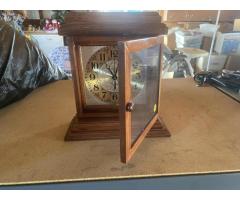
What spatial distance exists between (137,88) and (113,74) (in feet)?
0.28

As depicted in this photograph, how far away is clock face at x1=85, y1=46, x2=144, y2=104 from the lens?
0.52 m

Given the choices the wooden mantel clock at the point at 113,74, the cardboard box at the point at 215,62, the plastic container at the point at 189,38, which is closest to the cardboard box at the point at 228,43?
the cardboard box at the point at 215,62

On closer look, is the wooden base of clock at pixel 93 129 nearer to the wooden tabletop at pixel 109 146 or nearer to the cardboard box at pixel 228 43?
the wooden tabletop at pixel 109 146

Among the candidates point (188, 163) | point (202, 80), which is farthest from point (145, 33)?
point (202, 80)

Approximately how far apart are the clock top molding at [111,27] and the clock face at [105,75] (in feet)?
0.12

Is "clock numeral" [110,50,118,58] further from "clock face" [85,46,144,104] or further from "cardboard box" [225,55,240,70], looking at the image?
"cardboard box" [225,55,240,70]

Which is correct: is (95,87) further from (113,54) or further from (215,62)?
(215,62)

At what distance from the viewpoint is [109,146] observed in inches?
22.2

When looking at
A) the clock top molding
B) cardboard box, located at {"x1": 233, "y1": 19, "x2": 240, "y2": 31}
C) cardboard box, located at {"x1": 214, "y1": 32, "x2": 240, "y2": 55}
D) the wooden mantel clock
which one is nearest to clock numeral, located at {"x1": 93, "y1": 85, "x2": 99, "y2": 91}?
the wooden mantel clock

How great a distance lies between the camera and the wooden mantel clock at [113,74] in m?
0.46

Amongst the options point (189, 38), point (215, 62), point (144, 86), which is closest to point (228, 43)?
point (215, 62)

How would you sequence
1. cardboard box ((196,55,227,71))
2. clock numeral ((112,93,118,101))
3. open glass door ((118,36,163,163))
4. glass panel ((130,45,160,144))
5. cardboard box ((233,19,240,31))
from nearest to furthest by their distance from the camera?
open glass door ((118,36,163,163))
glass panel ((130,45,160,144))
clock numeral ((112,93,118,101))
cardboard box ((196,55,227,71))
cardboard box ((233,19,240,31))

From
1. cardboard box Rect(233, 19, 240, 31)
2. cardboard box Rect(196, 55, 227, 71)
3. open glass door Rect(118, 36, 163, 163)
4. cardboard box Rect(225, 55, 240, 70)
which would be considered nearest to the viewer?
open glass door Rect(118, 36, 163, 163)

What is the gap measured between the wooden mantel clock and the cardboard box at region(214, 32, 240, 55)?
188 centimetres
